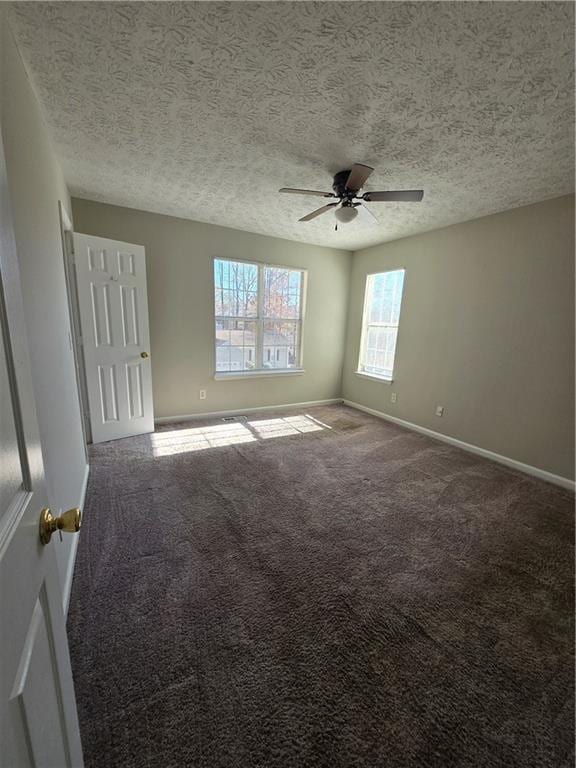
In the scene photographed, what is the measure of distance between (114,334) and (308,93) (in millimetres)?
2640

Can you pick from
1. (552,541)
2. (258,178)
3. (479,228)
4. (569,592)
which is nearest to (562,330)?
(479,228)

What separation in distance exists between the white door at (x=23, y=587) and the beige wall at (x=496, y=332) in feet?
11.7

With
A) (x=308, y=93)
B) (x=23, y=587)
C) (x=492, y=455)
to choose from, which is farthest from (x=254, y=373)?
(x=23, y=587)

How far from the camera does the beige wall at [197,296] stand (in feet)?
11.2

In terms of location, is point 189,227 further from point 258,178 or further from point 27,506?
point 27,506

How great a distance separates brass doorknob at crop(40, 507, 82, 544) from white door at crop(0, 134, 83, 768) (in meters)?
0.02

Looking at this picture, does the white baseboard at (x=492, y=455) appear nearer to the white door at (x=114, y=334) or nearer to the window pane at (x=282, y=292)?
the window pane at (x=282, y=292)

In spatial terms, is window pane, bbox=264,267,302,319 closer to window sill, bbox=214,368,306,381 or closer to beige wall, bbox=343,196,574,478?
window sill, bbox=214,368,306,381

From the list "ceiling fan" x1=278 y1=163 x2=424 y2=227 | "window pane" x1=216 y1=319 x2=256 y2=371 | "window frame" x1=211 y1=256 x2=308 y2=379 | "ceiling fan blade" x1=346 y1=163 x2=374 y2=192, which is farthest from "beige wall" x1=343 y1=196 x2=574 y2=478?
"window pane" x1=216 y1=319 x2=256 y2=371

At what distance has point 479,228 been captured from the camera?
126 inches

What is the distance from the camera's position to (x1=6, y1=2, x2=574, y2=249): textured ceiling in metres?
1.20

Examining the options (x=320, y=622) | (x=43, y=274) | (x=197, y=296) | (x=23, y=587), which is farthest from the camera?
(x=197, y=296)

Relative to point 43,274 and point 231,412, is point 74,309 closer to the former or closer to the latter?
point 43,274

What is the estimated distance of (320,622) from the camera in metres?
1.45
